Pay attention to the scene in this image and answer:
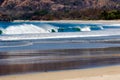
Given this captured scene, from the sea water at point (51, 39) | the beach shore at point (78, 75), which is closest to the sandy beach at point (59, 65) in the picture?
the beach shore at point (78, 75)

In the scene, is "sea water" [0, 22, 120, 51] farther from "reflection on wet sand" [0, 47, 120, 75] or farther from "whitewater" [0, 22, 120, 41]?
"reflection on wet sand" [0, 47, 120, 75]

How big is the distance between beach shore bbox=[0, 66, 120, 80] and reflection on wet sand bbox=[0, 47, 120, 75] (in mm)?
899

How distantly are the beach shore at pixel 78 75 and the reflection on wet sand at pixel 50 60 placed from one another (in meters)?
0.90

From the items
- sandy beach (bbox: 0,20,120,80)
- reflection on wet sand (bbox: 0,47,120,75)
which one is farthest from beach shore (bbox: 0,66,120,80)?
reflection on wet sand (bbox: 0,47,120,75)

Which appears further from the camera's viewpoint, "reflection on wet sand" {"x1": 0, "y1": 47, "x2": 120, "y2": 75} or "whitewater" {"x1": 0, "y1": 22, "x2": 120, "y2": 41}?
"whitewater" {"x1": 0, "y1": 22, "x2": 120, "y2": 41}

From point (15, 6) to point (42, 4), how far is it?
8.17 meters

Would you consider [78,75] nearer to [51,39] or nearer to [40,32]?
[51,39]

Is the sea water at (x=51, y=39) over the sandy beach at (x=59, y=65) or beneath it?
beneath

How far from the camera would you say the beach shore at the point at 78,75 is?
42.7 ft

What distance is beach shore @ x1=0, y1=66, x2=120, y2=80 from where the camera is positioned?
13.0 metres

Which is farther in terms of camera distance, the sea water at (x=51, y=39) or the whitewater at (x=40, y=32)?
the whitewater at (x=40, y=32)

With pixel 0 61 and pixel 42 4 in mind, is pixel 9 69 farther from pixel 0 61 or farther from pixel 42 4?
pixel 42 4

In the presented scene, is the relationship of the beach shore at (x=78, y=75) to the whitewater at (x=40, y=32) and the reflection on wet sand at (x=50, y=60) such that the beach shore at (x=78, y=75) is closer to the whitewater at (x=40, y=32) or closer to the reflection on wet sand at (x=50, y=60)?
the reflection on wet sand at (x=50, y=60)

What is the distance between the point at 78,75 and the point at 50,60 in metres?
4.24
